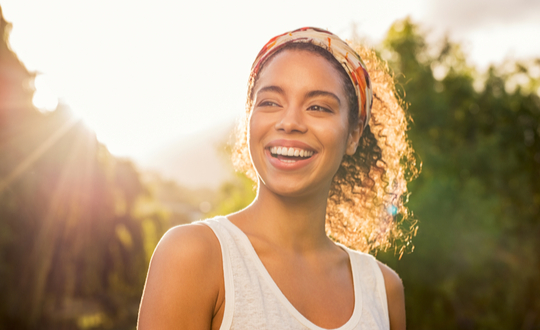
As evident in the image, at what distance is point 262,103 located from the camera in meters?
1.98

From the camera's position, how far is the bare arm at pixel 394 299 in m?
2.21

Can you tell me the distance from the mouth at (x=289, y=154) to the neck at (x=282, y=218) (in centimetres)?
18

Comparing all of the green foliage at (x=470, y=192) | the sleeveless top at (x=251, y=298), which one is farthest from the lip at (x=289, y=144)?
the green foliage at (x=470, y=192)

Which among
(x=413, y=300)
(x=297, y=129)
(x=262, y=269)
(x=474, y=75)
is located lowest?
(x=413, y=300)

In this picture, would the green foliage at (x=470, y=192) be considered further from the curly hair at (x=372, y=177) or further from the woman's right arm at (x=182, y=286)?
the woman's right arm at (x=182, y=286)

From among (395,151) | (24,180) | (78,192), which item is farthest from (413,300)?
(395,151)

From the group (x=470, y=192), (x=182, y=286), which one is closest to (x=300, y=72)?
(x=182, y=286)

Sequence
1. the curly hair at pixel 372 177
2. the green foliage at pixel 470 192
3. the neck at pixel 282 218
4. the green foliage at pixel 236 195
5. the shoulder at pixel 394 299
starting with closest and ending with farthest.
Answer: the neck at pixel 282 218, the shoulder at pixel 394 299, the curly hair at pixel 372 177, the green foliage at pixel 470 192, the green foliage at pixel 236 195

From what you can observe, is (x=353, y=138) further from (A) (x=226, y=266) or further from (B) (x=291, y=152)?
(A) (x=226, y=266)

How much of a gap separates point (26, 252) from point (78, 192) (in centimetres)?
219

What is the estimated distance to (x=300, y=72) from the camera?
1939 mm

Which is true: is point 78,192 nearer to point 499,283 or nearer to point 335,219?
point 335,219

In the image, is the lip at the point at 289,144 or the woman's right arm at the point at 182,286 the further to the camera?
the lip at the point at 289,144

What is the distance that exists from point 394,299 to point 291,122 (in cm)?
99
